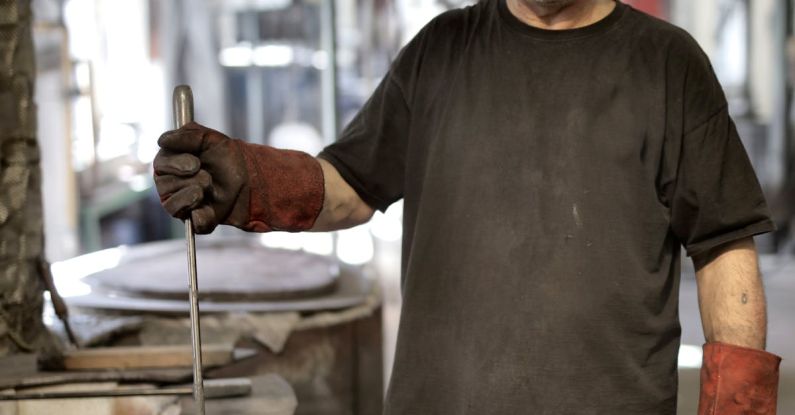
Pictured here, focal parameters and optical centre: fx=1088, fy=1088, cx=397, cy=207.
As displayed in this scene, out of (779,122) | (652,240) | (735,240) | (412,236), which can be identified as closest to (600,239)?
(652,240)

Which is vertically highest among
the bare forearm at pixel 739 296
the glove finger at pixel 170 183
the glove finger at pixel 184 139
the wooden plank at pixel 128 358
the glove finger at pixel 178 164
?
the glove finger at pixel 184 139

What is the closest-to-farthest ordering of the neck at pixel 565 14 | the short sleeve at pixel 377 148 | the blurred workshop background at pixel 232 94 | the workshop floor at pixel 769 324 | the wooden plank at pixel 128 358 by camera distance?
the neck at pixel 565 14, the short sleeve at pixel 377 148, the wooden plank at pixel 128 358, the workshop floor at pixel 769 324, the blurred workshop background at pixel 232 94

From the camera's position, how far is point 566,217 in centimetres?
201

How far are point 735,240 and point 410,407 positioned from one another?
0.69 m

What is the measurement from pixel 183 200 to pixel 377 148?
1.68 feet

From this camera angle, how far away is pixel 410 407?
2109 millimetres

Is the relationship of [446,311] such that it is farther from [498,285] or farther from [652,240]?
[652,240]

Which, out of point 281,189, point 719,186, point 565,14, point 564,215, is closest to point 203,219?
point 281,189

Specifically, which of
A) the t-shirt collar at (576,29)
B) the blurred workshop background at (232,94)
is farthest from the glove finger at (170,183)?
the blurred workshop background at (232,94)

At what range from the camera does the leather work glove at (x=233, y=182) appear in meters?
1.81

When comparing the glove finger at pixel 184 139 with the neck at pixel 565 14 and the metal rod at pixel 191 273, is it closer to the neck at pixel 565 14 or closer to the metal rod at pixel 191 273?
the metal rod at pixel 191 273

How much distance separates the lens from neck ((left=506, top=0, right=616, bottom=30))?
2072 millimetres

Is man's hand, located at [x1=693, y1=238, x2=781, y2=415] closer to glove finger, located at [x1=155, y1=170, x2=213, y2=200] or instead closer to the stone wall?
glove finger, located at [x1=155, y1=170, x2=213, y2=200]

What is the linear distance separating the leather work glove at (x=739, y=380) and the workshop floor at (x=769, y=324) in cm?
154
